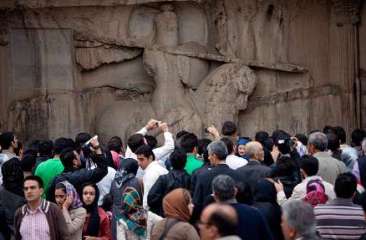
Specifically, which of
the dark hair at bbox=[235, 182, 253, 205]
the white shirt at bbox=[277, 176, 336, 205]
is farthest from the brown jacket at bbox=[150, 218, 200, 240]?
the white shirt at bbox=[277, 176, 336, 205]

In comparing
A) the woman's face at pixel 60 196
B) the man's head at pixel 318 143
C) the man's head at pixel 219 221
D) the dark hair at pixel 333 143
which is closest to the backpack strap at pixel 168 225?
the man's head at pixel 219 221

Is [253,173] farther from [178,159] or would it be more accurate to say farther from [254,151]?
[178,159]

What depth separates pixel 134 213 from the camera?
12508 millimetres

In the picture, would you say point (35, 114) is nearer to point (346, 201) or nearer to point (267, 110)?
point (267, 110)

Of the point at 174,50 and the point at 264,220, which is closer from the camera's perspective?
the point at 264,220

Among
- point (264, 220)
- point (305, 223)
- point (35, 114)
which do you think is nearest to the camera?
point (305, 223)

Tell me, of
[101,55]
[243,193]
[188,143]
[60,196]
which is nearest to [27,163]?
[60,196]

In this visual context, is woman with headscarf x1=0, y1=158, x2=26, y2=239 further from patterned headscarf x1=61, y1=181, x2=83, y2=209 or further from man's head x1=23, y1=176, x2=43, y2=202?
man's head x1=23, y1=176, x2=43, y2=202

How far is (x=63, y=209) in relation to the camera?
12023 mm

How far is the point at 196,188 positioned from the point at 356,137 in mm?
3650

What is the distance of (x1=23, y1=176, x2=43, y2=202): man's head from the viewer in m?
11.2

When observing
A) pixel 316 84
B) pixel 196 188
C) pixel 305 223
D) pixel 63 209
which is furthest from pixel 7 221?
pixel 316 84

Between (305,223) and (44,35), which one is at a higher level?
(44,35)

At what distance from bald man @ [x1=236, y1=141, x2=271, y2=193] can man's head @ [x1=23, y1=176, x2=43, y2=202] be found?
6.87 feet
